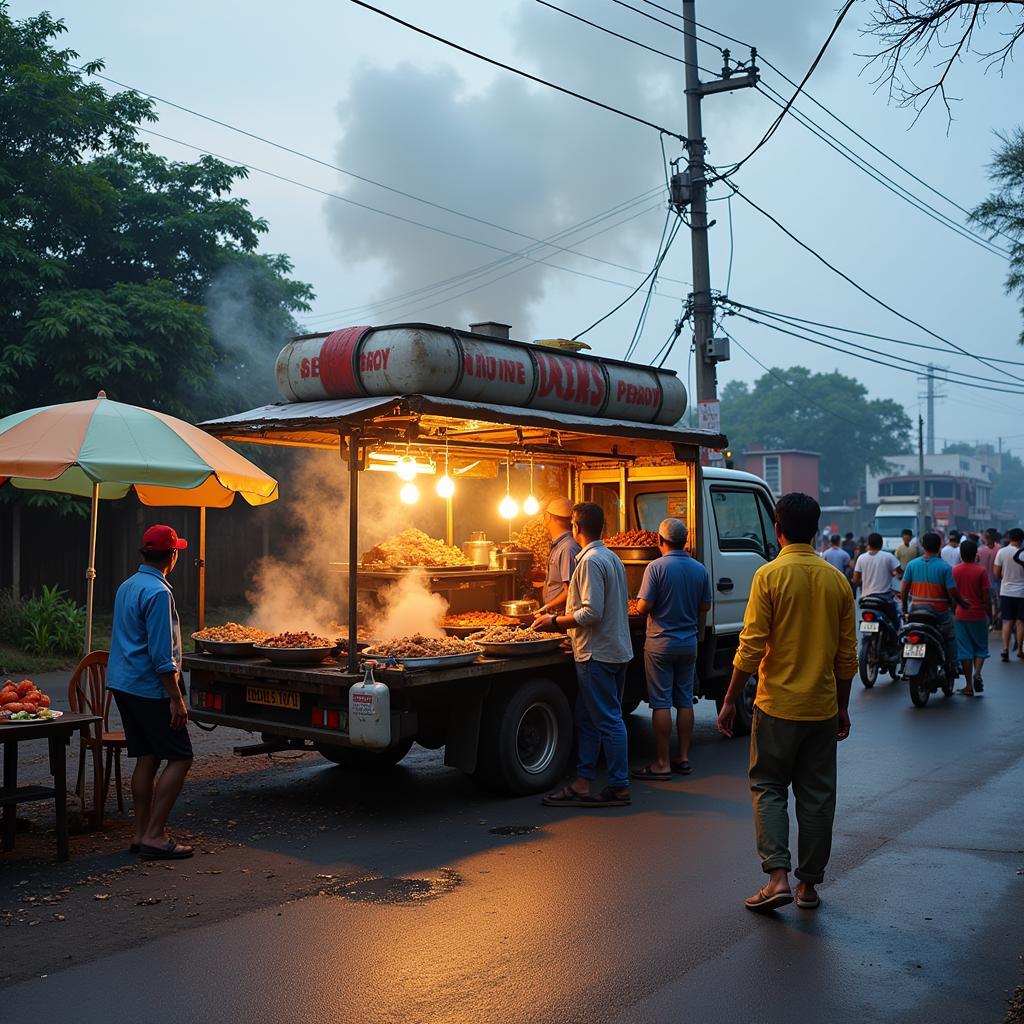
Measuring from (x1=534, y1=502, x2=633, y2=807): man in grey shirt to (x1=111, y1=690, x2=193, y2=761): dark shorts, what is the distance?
106 inches

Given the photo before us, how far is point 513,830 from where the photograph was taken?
705cm

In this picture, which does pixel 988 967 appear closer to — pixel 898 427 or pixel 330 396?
pixel 330 396

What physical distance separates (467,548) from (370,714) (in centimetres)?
416

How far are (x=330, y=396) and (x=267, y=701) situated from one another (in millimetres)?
2287

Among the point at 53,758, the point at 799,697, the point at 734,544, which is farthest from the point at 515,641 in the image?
the point at 734,544

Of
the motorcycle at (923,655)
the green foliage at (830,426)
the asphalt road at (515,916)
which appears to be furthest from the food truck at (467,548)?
the green foliage at (830,426)

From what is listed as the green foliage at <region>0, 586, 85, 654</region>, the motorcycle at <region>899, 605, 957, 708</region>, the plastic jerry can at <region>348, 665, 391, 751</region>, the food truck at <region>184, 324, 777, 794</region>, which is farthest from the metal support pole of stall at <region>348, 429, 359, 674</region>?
the green foliage at <region>0, 586, 85, 654</region>

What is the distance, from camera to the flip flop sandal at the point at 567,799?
304 inches

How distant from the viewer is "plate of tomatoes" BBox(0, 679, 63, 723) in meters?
6.22

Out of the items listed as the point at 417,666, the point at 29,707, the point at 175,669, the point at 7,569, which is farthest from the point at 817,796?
the point at 7,569

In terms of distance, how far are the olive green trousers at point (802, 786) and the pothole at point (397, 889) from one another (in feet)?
5.48

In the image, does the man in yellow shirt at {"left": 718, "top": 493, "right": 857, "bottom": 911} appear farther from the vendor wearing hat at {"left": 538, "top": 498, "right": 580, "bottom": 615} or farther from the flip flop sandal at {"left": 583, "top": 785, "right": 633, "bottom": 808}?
the vendor wearing hat at {"left": 538, "top": 498, "right": 580, "bottom": 615}

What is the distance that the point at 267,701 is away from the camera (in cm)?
779

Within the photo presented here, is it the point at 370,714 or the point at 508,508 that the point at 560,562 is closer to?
the point at 508,508
